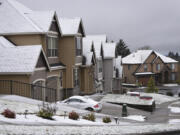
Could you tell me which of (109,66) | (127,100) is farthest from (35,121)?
(109,66)

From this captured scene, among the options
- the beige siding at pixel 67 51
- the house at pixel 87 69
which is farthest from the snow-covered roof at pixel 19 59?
the house at pixel 87 69

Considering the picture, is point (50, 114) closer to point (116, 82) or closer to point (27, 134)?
point (27, 134)

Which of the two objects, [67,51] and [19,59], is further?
[67,51]

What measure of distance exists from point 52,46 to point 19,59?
6.92 meters

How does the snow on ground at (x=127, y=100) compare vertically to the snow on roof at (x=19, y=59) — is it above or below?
below

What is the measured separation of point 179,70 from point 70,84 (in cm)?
5498

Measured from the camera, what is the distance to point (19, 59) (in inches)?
809

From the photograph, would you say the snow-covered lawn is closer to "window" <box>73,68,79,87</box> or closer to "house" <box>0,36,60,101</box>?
"house" <box>0,36,60,101</box>

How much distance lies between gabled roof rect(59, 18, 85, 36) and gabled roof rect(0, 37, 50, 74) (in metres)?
8.13

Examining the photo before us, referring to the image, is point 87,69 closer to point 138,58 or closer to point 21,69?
point 21,69

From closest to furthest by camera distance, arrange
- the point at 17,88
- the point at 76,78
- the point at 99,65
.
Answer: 1. the point at 17,88
2. the point at 76,78
3. the point at 99,65

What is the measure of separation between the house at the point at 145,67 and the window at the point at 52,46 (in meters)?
44.4

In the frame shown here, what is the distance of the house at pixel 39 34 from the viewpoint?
24359 millimetres

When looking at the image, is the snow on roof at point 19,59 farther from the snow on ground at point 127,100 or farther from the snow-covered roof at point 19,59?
the snow on ground at point 127,100
